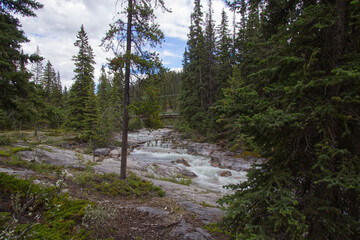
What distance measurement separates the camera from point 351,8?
9.62ft

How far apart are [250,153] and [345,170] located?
54.2 ft

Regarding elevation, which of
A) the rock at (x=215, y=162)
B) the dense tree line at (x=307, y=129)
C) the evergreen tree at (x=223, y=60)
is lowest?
the rock at (x=215, y=162)

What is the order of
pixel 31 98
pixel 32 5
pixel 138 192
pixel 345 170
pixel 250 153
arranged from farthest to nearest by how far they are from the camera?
pixel 250 153 < pixel 138 192 < pixel 32 5 < pixel 31 98 < pixel 345 170

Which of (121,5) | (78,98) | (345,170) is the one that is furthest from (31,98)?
(78,98)

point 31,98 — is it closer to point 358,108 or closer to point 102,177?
point 102,177

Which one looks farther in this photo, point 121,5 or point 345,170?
point 121,5

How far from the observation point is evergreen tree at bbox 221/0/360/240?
8.52 ft

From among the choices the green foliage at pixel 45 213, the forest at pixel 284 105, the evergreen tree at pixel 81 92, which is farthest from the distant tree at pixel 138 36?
the evergreen tree at pixel 81 92

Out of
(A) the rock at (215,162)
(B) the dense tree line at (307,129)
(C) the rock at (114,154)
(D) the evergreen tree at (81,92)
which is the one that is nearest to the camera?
(B) the dense tree line at (307,129)

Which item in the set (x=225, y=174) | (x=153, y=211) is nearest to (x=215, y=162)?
(x=225, y=174)

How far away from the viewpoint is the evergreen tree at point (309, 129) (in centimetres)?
260

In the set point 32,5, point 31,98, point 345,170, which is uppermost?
point 32,5

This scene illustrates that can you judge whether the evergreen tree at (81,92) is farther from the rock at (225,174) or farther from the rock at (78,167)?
the rock at (225,174)

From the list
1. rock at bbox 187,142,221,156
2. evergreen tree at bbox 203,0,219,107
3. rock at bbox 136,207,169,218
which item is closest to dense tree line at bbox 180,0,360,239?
rock at bbox 136,207,169,218
